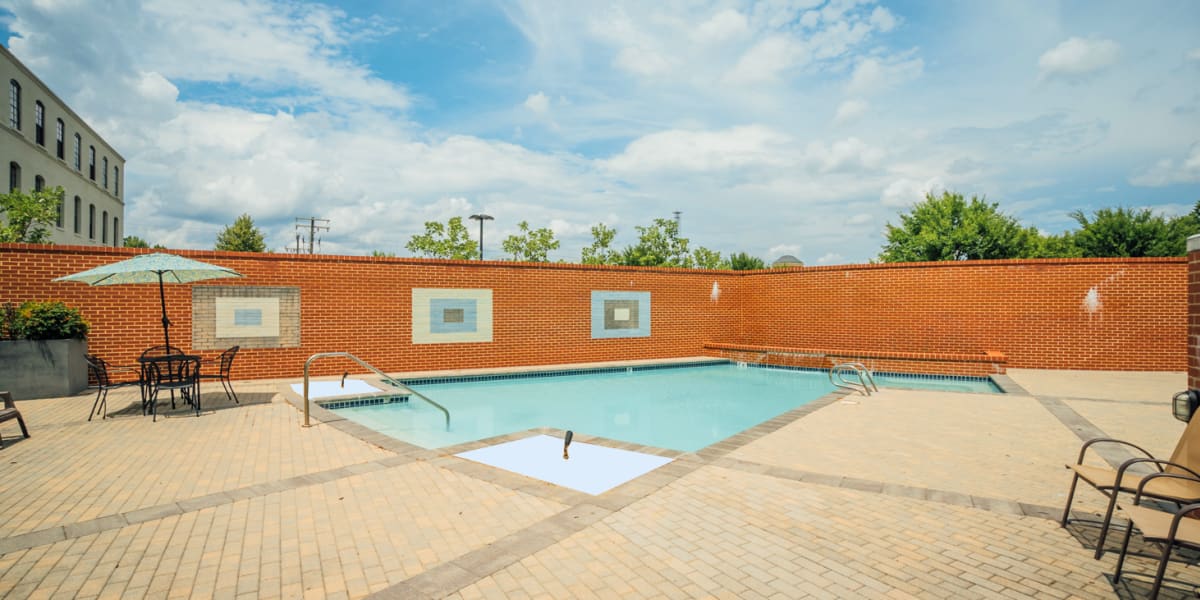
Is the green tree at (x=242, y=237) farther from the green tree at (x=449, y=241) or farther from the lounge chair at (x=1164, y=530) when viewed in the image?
the lounge chair at (x=1164, y=530)

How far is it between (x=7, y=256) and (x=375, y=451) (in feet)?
28.8

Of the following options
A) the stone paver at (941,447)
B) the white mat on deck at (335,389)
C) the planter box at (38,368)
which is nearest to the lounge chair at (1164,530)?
the stone paver at (941,447)

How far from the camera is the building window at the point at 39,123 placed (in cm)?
2538

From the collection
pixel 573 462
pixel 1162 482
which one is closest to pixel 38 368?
pixel 573 462

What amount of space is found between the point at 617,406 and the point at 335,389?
5203 millimetres

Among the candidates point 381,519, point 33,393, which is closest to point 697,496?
point 381,519

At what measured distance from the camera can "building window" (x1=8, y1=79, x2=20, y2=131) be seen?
2288 centimetres

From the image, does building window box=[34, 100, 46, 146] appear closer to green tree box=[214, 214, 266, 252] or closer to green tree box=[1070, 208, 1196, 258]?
green tree box=[214, 214, 266, 252]

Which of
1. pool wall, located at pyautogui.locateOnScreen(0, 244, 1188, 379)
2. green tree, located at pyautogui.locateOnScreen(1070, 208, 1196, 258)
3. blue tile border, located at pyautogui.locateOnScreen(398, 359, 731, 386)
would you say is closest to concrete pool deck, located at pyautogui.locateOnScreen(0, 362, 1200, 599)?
pool wall, located at pyautogui.locateOnScreen(0, 244, 1188, 379)

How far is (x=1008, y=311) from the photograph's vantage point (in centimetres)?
1309

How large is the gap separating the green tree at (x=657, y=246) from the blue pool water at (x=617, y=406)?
24.1 metres

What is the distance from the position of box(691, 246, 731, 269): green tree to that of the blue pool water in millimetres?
25916

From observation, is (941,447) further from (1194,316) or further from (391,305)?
(391,305)

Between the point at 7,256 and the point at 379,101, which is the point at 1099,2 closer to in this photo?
the point at 379,101
